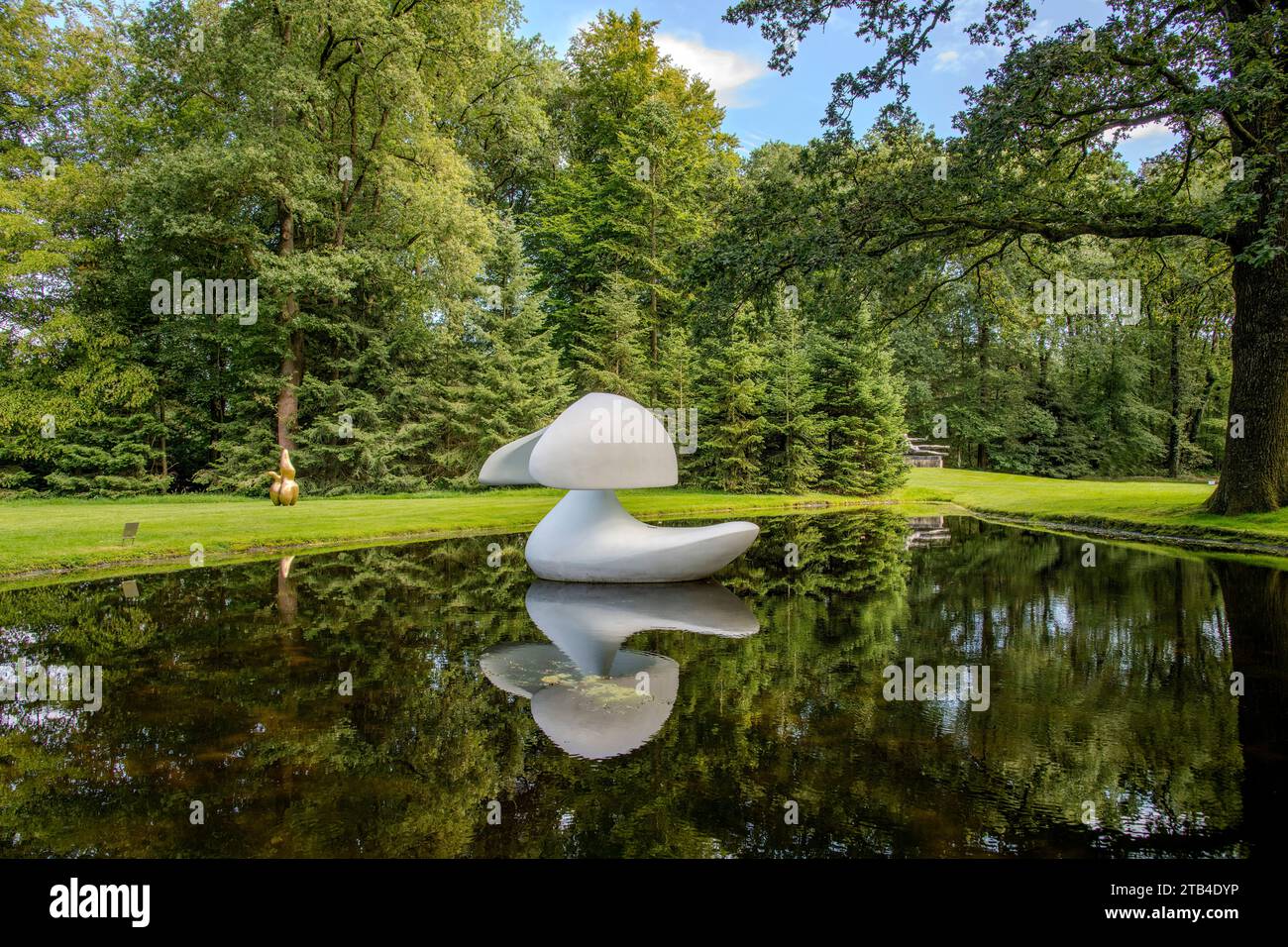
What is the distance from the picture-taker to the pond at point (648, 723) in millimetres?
3357

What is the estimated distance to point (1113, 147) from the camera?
1375 cm

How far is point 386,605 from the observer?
8195 mm

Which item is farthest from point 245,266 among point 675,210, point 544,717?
point 544,717

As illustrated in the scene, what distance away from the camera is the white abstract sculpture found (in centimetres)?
923

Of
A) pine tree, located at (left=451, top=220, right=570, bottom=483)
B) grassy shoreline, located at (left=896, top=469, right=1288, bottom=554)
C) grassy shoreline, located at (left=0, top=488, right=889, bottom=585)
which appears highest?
pine tree, located at (left=451, top=220, right=570, bottom=483)

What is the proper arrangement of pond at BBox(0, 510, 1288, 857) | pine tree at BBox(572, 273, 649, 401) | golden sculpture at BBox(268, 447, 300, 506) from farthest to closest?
pine tree at BBox(572, 273, 649, 401), golden sculpture at BBox(268, 447, 300, 506), pond at BBox(0, 510, 1288, 857)

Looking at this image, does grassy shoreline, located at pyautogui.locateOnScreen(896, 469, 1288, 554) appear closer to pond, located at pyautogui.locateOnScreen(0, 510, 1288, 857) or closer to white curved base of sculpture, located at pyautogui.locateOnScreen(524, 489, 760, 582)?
pond, located at pyautogui.locateOnScreen(0, 510, 1288, 857)

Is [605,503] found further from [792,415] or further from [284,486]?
[792,415]

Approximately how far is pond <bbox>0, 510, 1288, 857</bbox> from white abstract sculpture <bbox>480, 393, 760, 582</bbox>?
0.91 m

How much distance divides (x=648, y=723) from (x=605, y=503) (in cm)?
573

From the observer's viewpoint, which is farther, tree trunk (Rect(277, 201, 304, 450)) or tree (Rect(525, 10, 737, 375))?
tree (Rect(525, 10, 737, 375))

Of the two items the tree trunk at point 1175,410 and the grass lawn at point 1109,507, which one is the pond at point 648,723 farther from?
the tree trunk at point 1175,410

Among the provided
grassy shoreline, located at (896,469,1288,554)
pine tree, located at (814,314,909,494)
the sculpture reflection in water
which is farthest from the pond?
pine tree, located at (814,314,909,494)
